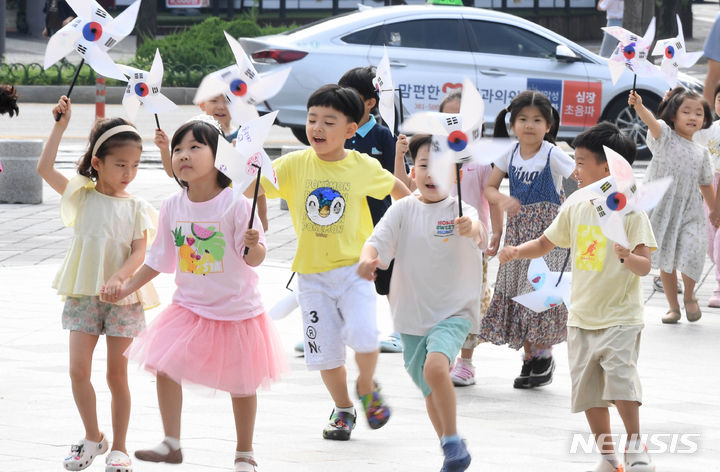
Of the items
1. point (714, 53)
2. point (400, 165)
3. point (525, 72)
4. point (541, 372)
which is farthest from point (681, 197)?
point (525, 72)

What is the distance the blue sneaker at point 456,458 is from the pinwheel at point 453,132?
92 centimetres

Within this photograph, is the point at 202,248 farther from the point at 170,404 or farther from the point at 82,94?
the point at 82,94

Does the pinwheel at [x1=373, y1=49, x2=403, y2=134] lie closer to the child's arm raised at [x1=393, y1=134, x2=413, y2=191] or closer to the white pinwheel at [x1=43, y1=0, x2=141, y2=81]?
the child's arm raised at [x1=393, y1=134, x2=413, y2=191]

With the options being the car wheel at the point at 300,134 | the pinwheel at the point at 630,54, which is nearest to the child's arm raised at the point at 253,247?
the pinwheel at the point at 630,54

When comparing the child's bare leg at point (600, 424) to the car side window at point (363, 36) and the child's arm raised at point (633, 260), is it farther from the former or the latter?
the car side window at point (363, 36)

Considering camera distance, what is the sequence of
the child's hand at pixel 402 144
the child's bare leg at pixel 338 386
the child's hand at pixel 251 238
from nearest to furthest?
1. the child's hand at pixel 251 238
2. the child's bare leg at pixel 338 386
3. the child's hand at pixel 402 144

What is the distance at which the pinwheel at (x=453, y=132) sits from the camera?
16.4 ft

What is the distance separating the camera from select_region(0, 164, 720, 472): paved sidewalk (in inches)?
201

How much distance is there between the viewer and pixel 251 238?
15.2ft

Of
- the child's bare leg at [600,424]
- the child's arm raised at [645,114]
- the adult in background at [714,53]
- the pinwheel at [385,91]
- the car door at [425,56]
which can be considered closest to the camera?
the child's bare leg at [600,424]

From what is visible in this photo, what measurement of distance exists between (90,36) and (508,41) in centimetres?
979

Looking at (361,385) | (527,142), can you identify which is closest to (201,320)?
(361,385)

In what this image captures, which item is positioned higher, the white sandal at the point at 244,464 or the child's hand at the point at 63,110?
the child's hand at the point at 63,110

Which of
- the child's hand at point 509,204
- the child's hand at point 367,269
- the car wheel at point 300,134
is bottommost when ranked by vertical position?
the car wheel at point 300,134
